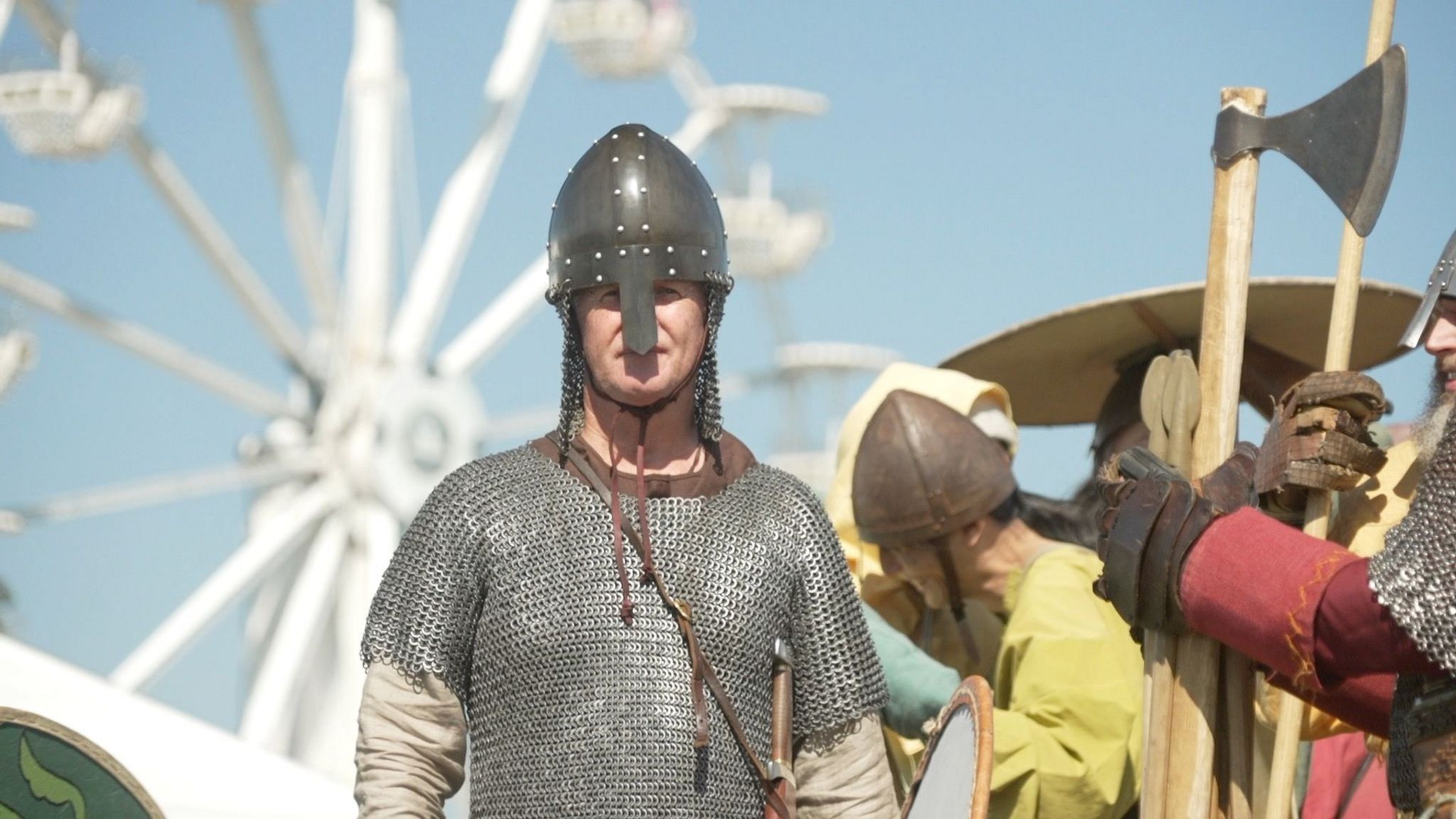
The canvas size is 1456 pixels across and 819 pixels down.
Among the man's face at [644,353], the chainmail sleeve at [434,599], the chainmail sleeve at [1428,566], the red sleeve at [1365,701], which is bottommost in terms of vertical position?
the red sleeve at [1365,701]

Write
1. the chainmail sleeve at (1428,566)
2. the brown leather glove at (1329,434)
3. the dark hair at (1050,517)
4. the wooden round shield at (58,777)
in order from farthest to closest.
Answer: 1. the dark hair at (1050,517)
2. the wooden round shield at (58,777)
3. the brown leather glove at (1329,434)
4. the chainmail sleeve at (1428,566)

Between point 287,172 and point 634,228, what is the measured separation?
24060mm

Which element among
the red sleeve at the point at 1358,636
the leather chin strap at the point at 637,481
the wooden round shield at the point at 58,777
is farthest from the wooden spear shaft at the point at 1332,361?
the wooden round shield at the point at 58,777

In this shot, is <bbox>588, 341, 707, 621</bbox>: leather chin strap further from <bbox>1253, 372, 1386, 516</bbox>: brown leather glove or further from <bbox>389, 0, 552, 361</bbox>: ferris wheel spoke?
<bbox>389, 0, 552, 361</bbox>: ferris wheel spoke

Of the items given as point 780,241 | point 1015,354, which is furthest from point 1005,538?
point 780,241

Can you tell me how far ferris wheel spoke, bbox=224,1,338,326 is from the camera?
86.7 feet

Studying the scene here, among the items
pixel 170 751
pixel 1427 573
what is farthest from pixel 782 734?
pixel 170 751

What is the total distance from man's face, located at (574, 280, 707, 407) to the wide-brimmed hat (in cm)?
233

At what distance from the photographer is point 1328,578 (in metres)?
3.65

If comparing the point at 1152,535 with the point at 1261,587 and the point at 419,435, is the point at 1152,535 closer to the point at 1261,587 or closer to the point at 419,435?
the point at 1261,587

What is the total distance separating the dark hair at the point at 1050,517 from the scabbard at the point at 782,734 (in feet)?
6.18

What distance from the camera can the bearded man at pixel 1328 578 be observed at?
3504 millimetres

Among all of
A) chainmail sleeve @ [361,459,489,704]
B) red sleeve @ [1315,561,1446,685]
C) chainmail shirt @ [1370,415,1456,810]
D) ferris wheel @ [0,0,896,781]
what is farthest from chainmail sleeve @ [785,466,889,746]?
ferris wheel @ [0,0,896,781]

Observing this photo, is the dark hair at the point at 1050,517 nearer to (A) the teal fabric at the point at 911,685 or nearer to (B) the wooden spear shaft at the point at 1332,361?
(A) the teal fabric at the point at 911,685
